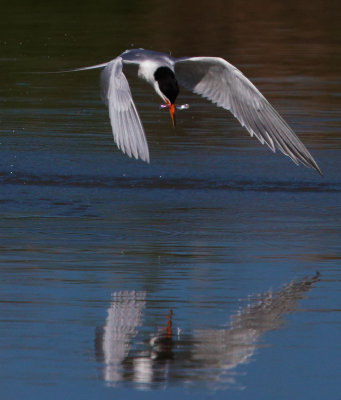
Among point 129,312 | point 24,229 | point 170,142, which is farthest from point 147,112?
point 129,312

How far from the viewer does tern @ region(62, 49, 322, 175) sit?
25.2 feet

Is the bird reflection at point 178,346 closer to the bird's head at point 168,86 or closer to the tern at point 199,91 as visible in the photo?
the tern at point 199,91

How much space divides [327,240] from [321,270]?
2.48 feet

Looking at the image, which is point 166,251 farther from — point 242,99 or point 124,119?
point 242,99

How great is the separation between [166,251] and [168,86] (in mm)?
1334

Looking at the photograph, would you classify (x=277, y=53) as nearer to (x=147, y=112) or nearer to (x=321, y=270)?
(x=147, y=112)

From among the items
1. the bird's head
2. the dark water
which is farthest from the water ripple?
the bird's head

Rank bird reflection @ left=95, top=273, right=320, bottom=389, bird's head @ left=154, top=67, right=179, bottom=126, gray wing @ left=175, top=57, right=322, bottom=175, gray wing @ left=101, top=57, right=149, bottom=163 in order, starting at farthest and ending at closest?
gray wing @ left=175, top=57, right=322, bottom=175
bird's head @ left=154, top=67, right=179, bottom=126
gray wing @ left=101, top=57, right=149, bottom=163
bird reflection @ left=95, top=273, right=320, bottom=389

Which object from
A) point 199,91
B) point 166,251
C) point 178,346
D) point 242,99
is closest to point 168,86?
point 242,99

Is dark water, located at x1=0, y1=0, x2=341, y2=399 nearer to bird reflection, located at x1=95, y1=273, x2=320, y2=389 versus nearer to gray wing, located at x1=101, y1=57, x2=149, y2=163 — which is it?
bird reflection, located at x1=95, y1=273, x2=320, y2=389

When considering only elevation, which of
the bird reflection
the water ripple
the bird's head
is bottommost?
the bird reflection

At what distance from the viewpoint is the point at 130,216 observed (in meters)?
8.43

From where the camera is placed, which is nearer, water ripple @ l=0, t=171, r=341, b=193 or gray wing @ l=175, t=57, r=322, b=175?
gray wing @ l=175, t=57, r=322, b=175

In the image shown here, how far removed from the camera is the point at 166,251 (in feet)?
24.3
